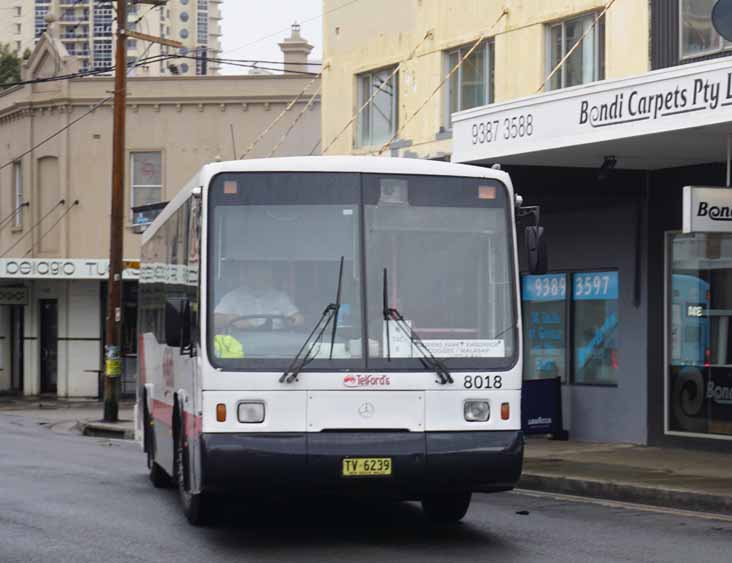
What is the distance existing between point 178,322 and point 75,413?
22.7m

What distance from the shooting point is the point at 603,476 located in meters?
15.9

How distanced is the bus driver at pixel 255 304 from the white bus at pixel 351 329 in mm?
11

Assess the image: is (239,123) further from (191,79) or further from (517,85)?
(517,85)

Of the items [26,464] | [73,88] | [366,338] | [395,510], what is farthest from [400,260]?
[73,88]

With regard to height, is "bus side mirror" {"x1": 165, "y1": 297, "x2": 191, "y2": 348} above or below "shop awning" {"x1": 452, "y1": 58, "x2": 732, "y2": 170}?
below

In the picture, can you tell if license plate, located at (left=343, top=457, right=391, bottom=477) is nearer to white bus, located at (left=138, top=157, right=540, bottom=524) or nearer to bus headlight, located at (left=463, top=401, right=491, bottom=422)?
white bus, located at (left=138, top=157, right=540, bottom=524)

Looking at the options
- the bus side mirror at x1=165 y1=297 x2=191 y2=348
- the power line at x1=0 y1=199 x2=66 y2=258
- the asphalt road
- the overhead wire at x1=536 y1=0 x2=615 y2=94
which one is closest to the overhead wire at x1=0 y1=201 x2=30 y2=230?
the power line at x1=0 y1=199 x2=66 y2=258

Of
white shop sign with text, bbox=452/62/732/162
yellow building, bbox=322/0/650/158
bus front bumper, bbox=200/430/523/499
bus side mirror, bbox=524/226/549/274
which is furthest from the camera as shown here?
yellow building, bbox=322/0/650/158

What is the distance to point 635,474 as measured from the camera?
52.9ft

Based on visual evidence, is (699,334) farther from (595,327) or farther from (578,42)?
(578,42)

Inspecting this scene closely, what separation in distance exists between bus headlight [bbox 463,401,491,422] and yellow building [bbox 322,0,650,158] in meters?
9.76

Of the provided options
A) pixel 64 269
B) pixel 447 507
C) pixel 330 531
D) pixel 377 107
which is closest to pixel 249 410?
pixel 330 531

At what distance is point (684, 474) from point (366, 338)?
6300 millimetres

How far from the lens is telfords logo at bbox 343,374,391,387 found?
11.0 m
